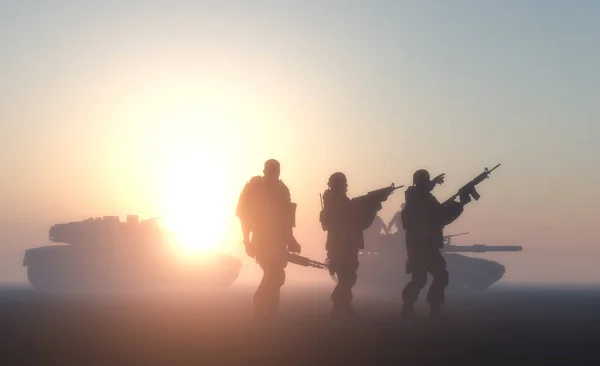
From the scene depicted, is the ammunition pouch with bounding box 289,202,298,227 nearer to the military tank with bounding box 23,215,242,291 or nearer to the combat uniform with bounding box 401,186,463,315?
the combat uniform with bounding box 401,186,463,315

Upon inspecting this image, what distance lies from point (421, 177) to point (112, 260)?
63.3 metres

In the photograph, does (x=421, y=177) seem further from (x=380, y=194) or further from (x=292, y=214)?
(x=292, y=214)

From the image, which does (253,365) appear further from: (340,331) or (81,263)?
(81,263)

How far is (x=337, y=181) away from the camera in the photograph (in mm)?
15188

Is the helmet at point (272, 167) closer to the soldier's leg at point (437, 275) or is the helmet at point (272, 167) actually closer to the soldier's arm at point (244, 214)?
the soldier's arm at point (244, 214)

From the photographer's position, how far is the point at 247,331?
10.6 meters

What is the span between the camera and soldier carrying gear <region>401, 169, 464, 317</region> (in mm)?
13867

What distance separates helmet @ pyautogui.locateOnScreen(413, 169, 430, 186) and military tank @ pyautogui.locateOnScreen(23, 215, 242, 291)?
62.7 metres

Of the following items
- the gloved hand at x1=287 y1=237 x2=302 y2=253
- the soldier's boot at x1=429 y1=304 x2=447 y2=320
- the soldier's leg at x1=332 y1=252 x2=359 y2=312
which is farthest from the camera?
the soldier's leg at x1=332 y1=252 x2=359 y2=312

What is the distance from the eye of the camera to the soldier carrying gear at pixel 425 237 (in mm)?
13867

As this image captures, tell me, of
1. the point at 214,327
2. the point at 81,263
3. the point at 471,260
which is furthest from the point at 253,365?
the point at 81,263

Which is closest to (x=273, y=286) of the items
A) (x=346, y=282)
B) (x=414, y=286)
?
(x=346, y=282)

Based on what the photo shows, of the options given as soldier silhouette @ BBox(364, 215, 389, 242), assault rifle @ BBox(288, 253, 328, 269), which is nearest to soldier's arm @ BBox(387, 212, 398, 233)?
soldier silhouette @ BBox(364, 215, 389, 242)

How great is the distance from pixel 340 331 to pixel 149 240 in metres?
66.6
